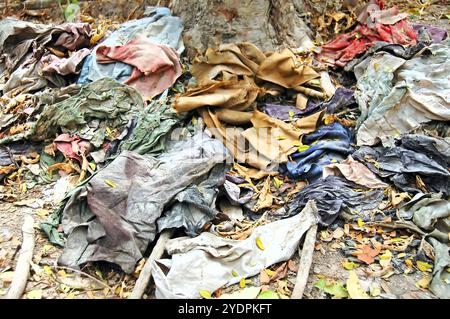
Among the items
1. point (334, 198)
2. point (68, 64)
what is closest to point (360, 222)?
point (334, 198)

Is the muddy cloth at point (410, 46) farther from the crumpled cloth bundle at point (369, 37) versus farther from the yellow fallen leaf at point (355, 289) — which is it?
the yellow fallen leaf at point (355, 289)

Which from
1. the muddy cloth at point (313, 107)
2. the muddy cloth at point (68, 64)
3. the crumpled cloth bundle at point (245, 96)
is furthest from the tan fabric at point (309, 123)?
the muddy cloth at point (68, 64)

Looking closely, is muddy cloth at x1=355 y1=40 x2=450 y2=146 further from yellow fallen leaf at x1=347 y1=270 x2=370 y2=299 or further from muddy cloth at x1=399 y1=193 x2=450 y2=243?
yellow fallen leaf at x1=347 y1=270 x2=370 y2=299

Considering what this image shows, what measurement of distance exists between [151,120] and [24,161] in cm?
97

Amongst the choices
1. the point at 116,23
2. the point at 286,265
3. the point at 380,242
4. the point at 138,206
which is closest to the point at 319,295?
the point at 286,265

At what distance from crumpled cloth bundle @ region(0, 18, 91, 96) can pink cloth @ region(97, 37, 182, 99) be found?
350 mm

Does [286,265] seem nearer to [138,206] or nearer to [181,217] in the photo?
[181,217]

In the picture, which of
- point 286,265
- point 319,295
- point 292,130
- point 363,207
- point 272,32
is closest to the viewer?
point 319,295

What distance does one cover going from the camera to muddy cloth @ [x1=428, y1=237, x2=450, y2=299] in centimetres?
218

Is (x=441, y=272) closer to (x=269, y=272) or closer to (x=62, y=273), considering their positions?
(x=269, y=272)

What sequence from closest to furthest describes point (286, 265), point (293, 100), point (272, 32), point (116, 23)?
point (286, 265) < point (293, 100) < point (272, 32) < point (116, 23)

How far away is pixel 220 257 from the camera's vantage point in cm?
235

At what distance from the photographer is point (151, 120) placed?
3.22 m

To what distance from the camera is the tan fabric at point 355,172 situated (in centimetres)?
279
